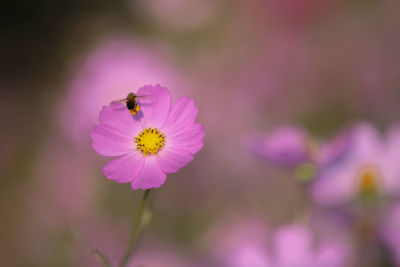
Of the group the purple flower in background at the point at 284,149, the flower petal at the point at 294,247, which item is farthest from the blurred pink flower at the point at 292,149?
the flower petal at the point at 294,247

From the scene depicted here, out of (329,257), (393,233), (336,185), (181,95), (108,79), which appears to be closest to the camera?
(329,257)

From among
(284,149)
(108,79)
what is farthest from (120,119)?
(108,79)

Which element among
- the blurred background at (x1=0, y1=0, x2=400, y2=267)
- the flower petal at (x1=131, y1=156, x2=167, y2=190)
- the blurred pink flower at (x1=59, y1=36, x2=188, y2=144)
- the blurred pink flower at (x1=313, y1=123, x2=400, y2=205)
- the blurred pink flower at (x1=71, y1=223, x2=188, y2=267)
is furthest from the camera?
the blurred pink flower at (x1=59, y1=36, x2=188, y2=144)

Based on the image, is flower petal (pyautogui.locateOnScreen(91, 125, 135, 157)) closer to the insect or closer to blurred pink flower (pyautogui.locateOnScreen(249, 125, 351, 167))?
the insect

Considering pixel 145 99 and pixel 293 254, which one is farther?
pixel 293 254

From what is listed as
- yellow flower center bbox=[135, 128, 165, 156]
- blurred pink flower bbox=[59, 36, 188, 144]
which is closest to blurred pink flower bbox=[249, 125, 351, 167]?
yellow flower center bbox=[135, 128, 165, 156]

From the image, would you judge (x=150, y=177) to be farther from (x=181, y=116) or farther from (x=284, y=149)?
(x=284, y=149)
